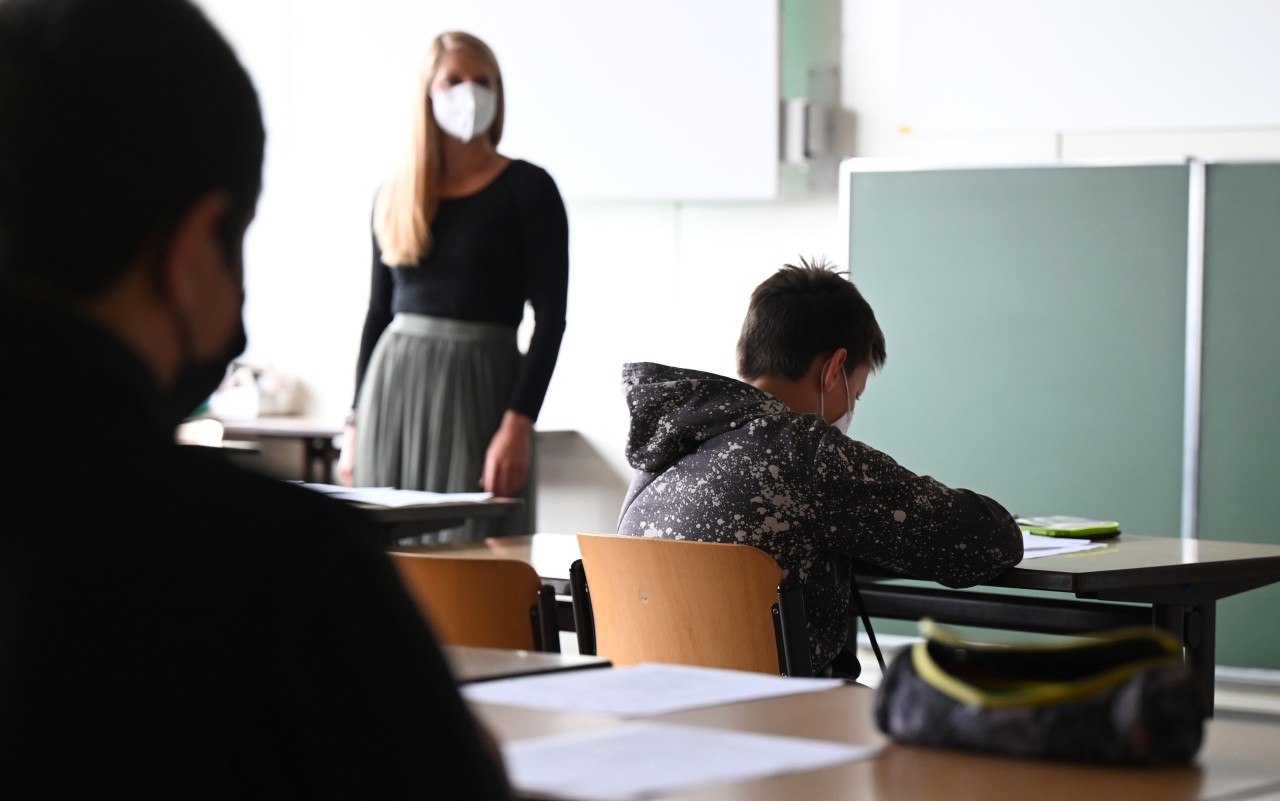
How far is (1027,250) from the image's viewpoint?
14.9 feet

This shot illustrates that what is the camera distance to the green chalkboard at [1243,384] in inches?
169

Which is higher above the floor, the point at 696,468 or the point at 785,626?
the point at 696,468

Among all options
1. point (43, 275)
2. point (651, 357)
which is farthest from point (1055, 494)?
point (43, 275)

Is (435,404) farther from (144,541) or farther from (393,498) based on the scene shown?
(144,541)

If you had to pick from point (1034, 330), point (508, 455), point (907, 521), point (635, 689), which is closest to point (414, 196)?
point (508, 455)

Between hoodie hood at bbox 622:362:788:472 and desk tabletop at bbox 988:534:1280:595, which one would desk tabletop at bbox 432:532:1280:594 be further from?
hoodie hood at bbox 622:362:788:472

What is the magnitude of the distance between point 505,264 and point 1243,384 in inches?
79.4

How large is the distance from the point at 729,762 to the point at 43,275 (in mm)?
547

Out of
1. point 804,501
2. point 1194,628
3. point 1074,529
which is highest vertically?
point 804,501

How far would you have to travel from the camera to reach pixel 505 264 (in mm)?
3518

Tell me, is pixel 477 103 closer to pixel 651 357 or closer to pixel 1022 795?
pixel 651 357

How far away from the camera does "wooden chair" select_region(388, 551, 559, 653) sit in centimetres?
187

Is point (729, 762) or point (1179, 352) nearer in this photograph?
point (729, 762)

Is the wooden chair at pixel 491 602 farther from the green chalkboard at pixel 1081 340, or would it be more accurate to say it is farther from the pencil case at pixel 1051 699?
the green chalkboard at pixel 1081 340
